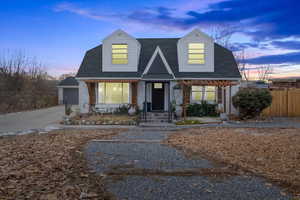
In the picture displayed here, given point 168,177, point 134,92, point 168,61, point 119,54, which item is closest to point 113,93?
point 134,92

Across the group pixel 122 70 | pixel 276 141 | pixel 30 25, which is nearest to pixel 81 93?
pixel 122 70

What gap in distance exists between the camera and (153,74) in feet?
52.1

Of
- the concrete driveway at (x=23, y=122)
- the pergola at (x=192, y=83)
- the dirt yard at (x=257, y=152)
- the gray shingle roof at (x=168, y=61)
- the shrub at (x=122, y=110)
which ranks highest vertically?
the gray shingle roof at (x=168, y=61)

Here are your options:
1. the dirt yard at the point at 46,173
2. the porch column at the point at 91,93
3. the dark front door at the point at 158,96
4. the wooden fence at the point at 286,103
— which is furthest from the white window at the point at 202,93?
the dirt yard at the point at 46,173

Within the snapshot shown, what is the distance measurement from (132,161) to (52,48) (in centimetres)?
2031

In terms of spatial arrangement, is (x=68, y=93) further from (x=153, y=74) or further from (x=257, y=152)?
(x=257, y=152)

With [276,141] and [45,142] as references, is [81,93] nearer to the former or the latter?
[45,142]

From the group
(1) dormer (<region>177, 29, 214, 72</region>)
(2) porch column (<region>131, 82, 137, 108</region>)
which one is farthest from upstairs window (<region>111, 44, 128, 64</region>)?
(1) dormer (<region>177, 29, 214, 72</region>)

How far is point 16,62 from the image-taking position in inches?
969

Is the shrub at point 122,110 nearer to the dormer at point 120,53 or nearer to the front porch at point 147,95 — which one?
the front porch at point 147,95

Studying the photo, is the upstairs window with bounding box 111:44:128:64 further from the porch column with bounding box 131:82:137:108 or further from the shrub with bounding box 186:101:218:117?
the shrub with bounding box 186:101:218:117

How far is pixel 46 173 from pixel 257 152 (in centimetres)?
600

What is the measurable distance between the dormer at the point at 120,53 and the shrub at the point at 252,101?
24.9 feet

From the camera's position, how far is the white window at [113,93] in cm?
1650
